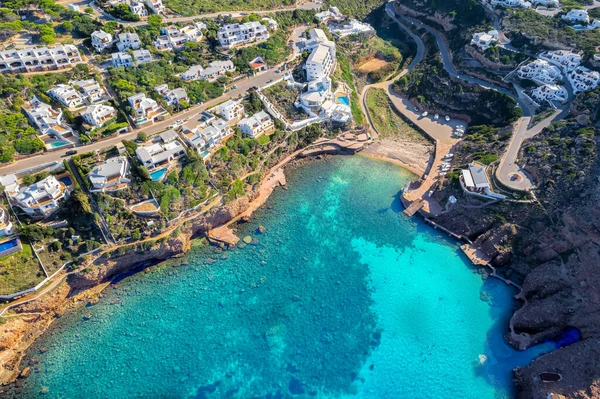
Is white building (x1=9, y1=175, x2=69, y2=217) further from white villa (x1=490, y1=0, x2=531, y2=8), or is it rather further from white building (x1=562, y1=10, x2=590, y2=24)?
white building (x1=562, y1=10, x2=590, y2=24)

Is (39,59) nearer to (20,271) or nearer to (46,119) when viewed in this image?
(46,119)

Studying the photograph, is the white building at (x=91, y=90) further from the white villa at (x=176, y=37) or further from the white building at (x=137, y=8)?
the white building at (x=137, y=8)

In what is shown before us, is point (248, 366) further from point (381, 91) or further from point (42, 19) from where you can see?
point (42, 19)

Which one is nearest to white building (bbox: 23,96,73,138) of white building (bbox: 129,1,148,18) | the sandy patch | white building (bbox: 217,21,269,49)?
white building (bbox: 129,1,148,18)

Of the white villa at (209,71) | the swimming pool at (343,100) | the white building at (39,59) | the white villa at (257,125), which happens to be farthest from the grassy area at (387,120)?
the white building at (39,59)

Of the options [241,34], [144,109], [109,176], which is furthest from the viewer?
[241,34]

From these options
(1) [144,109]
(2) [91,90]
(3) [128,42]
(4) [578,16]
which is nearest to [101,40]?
(3) [128,42]
